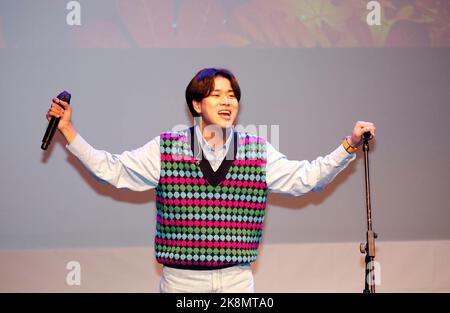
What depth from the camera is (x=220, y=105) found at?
111 inches

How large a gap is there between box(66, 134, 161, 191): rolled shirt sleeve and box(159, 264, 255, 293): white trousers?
37 cm

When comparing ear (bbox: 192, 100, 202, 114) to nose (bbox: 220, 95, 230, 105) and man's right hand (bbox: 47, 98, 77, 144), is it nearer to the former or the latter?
nose (bbox: 220, 95, 230, 105)

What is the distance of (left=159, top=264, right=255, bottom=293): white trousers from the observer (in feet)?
8.73

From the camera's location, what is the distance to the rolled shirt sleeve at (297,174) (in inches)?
111

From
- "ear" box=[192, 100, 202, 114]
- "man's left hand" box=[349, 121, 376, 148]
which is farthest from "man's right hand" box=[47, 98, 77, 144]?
"man's left hand" box=[349, 121, 376, 148]

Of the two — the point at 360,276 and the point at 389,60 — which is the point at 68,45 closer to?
the point at 389,60

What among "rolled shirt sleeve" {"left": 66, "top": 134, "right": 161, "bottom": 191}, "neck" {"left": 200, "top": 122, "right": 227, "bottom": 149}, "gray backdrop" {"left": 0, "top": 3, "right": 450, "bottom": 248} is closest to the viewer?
"rolled shirt sleeve" {"left": 66, "top": 134, "right": 161, "bottom": 191}

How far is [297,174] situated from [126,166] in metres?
0.68

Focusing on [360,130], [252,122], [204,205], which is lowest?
[204,205]

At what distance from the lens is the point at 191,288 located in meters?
2.66

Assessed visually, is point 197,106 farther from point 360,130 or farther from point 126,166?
point 360,130

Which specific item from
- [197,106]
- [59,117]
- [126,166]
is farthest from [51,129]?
[197,106]

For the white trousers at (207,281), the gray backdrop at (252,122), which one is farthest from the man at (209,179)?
the gray backdrop at (252,122)

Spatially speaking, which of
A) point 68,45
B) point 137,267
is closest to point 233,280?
point 137,267
